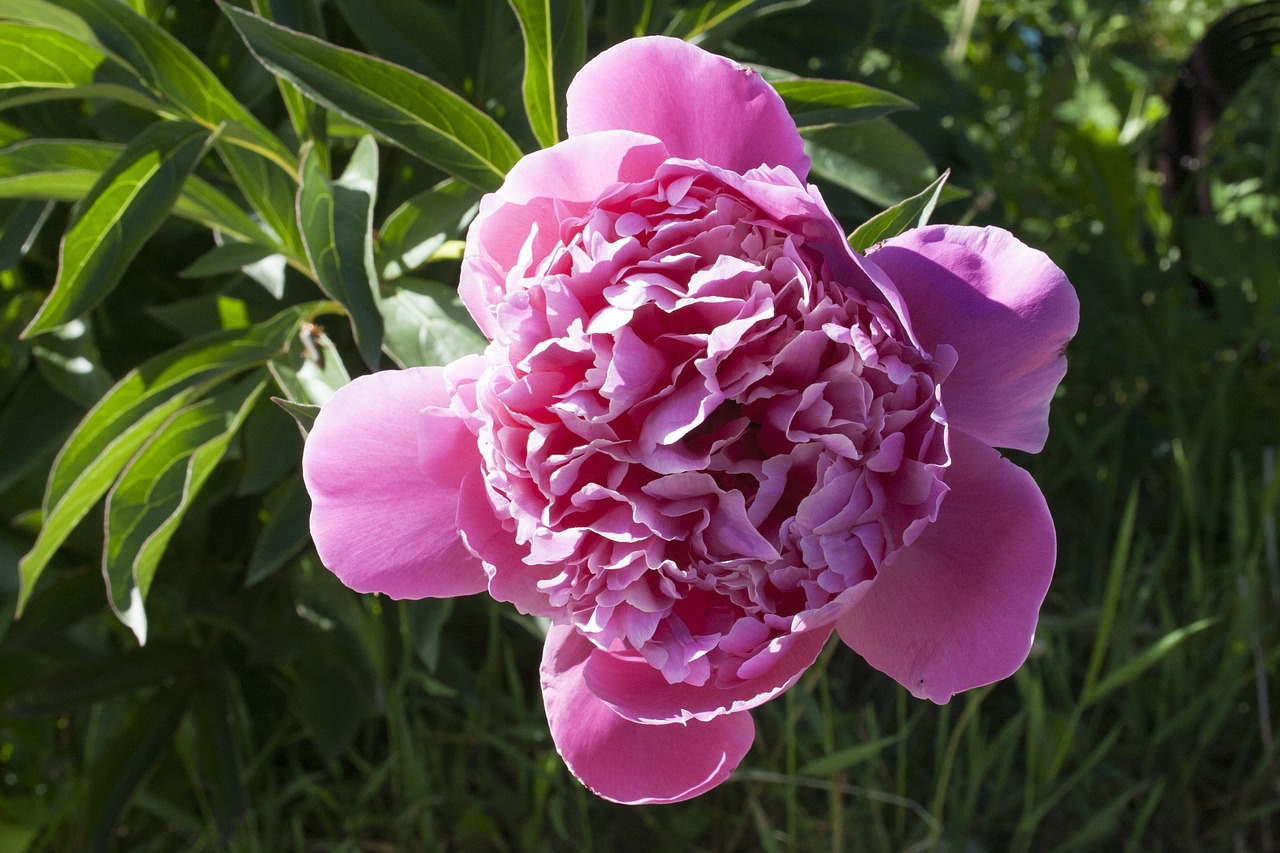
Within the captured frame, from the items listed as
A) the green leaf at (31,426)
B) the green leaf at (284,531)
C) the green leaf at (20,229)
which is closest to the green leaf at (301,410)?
the green leaf at (284,531)

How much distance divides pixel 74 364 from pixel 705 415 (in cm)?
79

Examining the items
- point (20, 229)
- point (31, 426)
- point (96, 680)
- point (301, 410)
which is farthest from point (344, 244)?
point (96, 680)

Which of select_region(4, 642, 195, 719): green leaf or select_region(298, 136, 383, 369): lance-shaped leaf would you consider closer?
select_region(298, 136, 383, 369): lance-shaped leaf

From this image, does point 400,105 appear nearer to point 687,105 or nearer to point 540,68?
point 540,68

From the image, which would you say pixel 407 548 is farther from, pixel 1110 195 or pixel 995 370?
pixel 1110 195

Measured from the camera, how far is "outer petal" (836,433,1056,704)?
0.49 metres

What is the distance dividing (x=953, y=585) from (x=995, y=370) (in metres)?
0.10

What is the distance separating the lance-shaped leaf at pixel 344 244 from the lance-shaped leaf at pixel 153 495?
0.59ft

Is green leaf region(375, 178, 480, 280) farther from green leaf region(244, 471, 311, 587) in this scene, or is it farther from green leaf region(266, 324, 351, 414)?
green leaf region(244, 471, 311, 587)

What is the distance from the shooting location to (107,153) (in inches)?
33.5

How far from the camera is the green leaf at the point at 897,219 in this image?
573 millimetres

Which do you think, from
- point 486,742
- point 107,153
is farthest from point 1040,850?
point 107,153

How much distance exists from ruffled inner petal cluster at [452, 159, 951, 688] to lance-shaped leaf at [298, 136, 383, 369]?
193mm

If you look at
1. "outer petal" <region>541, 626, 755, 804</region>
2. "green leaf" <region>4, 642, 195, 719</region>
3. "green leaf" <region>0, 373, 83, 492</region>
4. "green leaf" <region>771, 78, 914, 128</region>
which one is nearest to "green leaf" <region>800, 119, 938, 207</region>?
"green leaf" <region>771, 78, 914, 128</region>
